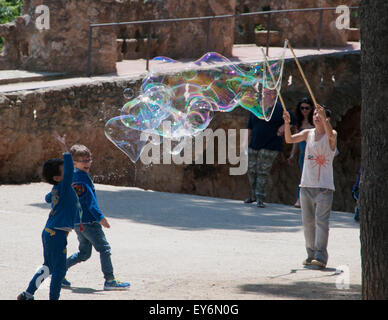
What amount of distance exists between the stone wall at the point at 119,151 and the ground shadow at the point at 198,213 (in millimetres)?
1406

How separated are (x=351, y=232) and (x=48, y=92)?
5674 mm

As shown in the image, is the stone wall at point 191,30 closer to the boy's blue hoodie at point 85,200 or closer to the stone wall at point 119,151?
the stone wall at point 119,151

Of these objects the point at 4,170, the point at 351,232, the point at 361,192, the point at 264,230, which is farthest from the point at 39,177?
the point at 361,192

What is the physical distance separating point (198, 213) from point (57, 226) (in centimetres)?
513

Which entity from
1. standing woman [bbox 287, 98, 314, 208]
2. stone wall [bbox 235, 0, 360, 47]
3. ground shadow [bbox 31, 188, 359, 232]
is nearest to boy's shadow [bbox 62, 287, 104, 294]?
ground shadow [bbox 31, 188, 359, 232]

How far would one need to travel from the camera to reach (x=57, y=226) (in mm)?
5488

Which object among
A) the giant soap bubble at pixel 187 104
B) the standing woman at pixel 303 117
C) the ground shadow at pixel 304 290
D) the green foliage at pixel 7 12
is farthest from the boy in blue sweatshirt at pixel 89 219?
the green foliage at pixel 7 12

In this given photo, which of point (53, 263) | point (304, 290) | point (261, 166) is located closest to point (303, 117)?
point (261, 166)

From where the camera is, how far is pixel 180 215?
10.3m

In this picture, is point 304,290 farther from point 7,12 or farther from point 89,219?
point 7,12

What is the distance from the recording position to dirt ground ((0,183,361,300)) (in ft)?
19.8

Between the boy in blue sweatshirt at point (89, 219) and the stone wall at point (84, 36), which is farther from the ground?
the stone wall at point (84, 36)

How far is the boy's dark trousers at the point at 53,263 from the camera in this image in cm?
535

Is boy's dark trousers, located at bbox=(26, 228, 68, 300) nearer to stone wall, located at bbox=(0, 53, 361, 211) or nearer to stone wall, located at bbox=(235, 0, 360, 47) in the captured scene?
stone wall, located at bbox=(0, 53, 361, 211)
